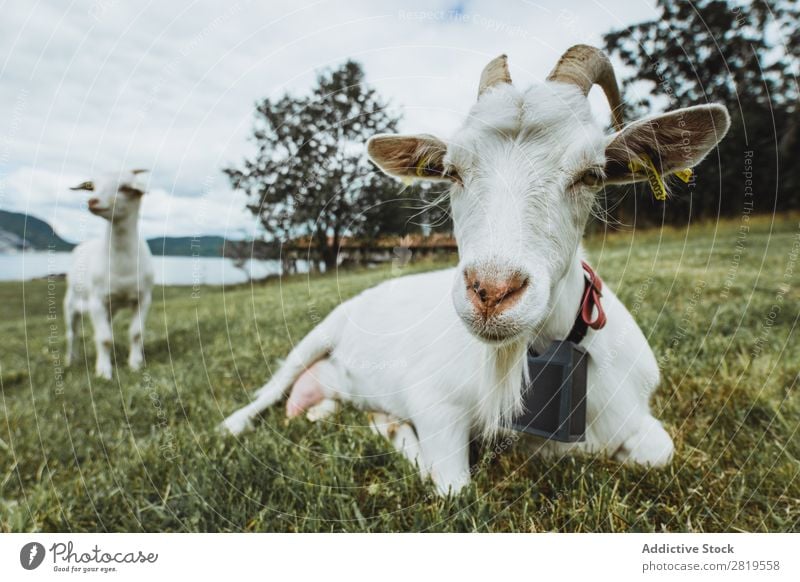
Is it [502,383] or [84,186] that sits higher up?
[84,186]

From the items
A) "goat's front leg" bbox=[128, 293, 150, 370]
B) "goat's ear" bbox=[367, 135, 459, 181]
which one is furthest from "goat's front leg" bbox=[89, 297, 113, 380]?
"goat's ear" bbox=[367, 135, 459, 181]

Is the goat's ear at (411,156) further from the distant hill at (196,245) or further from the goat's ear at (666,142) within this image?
the distant hill at (196,245)

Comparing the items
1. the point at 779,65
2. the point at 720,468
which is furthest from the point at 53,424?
the point at 779,65

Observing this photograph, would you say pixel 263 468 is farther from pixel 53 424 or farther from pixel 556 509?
pixel 53 424

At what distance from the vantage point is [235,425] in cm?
227

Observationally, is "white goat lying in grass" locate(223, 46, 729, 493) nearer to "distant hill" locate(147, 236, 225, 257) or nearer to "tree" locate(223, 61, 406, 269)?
"tree" locate(223, 61, 406, 269)

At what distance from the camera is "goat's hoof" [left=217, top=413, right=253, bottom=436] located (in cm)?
213

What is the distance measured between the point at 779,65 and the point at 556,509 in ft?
5.99

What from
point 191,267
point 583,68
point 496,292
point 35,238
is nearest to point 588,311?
point 496,292

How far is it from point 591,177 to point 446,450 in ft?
3.07

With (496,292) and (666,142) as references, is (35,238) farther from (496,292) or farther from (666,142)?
(666,142)

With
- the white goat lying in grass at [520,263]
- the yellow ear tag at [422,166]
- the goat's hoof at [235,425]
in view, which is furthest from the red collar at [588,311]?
the goat's hoof at [235,425]

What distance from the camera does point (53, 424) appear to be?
2398mm
